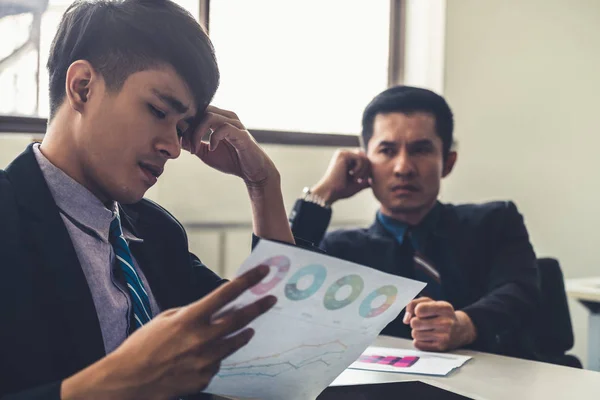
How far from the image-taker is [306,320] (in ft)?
2.77

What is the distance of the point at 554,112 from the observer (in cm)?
341

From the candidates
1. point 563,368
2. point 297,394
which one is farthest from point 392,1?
point 297,394

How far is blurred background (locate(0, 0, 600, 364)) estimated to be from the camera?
2.37m

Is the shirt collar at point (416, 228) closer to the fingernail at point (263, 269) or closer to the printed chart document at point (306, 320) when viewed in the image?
the printed chart document at point (306, 320)

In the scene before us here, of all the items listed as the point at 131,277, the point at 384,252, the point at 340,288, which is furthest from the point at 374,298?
the point at 384,252

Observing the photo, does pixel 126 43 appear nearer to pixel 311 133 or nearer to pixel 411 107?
pixel 411 107

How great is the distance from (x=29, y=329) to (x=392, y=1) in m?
2.67

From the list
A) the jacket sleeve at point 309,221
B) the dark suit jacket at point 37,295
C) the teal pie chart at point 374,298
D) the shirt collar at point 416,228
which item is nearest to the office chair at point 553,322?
the shirt collar at point 416,228

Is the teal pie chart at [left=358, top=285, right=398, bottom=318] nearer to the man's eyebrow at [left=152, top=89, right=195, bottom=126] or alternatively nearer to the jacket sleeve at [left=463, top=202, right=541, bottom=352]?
the man's eyebrow at [left=152, top=89, right=195, bottom=126]

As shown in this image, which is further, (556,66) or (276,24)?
(556,66)

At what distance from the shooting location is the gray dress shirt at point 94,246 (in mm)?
1014

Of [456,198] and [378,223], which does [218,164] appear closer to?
[378,223]

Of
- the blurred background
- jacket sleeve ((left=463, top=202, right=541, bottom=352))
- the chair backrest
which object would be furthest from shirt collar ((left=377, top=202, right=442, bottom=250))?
the blurred background

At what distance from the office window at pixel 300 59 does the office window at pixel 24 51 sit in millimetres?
627
